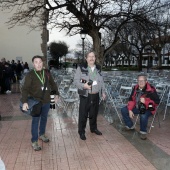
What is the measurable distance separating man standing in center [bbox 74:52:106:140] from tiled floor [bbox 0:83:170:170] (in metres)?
0.50

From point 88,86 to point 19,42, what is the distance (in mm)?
22120

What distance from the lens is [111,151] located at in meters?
4.89

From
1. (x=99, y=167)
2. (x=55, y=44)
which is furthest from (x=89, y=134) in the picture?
(x=55, y=44)

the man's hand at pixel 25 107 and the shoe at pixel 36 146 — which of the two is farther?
the shoe at pixel 36 146

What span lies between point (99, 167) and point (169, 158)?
1191 millimetres

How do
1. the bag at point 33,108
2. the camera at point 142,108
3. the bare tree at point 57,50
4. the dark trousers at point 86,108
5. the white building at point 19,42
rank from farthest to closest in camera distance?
the bare tree at point 57,50 < the white building at point 19,42 < the camera at point 142,108 < the dark trousers at point 86,108 < the bag at point 33,108

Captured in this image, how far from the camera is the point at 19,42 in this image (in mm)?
26234

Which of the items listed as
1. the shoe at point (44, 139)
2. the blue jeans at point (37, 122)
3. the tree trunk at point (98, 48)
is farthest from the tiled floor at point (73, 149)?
the tree trunk at point (98, 48)

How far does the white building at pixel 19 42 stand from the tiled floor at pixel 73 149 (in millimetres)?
19803

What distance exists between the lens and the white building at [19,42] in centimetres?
2611

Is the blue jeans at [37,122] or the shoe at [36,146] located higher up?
the blue jeans at [37,122]

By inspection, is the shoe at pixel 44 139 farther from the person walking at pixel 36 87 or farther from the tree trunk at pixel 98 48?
the tree trunk at pixel 98 48

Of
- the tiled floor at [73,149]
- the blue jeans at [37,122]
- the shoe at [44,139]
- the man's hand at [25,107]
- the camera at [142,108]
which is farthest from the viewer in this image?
the camera at [142,108]

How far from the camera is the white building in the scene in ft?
85.7
